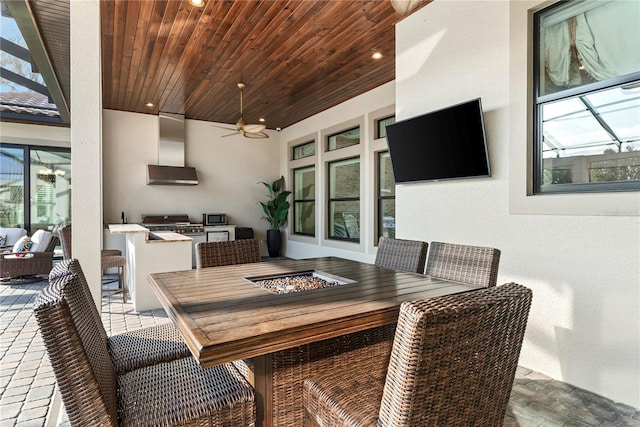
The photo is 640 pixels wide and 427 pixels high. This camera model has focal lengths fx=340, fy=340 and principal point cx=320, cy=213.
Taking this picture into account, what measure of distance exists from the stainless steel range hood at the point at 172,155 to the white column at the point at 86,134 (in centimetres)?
442

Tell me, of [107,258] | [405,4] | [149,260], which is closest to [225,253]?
[149,260]

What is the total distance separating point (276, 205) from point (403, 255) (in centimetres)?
540

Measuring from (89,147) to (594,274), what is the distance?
3.58 m

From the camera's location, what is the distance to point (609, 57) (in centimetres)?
225

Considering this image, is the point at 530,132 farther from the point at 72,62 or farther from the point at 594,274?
the point at 72,62

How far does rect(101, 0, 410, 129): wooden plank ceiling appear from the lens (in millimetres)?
3305

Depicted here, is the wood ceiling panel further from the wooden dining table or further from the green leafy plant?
the wooden dining table

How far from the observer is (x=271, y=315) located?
1.34 m

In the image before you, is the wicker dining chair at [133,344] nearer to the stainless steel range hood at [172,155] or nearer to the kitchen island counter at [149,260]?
the kitchen island counter at [149,260]

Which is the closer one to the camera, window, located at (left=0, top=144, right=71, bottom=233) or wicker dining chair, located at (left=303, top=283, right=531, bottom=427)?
wicker dining chair, located at (left=303, top=283, right=531, bottom=427)

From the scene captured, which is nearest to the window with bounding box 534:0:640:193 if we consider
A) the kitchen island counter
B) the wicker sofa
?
the kitchen island counter

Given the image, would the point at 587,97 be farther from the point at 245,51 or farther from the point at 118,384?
the point at 245,51

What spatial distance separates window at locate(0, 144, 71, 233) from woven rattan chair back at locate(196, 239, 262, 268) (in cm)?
581

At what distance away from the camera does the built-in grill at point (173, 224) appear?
6.54m
